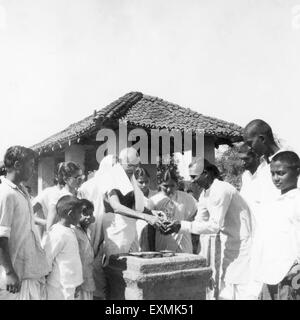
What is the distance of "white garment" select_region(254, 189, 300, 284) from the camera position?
8.30ft

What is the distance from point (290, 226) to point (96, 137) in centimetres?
869

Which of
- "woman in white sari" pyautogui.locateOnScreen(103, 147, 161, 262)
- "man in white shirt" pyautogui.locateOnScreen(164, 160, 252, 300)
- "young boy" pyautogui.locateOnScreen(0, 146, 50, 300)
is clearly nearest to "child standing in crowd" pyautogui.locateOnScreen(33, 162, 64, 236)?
"woman in white sari" pyautogui.locateOnScreen(103, 147, 161, 262)

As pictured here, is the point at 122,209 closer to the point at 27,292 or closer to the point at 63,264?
the point at 63,264

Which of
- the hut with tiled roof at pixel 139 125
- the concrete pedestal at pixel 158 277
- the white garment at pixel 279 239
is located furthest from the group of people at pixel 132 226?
the hut with tiled roof at pixel 139 125

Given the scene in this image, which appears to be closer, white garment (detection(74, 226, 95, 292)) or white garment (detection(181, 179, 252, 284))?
white garment (detection(74, 226, 95, 292))

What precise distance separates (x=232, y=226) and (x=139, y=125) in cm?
663

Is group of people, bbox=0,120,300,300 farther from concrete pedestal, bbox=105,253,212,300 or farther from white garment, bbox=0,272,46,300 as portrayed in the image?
concrete pedestal, bbox=105,253,212,300

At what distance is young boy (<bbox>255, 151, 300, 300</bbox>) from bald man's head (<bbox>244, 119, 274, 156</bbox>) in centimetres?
73

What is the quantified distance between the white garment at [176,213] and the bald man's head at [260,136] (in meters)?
1.71

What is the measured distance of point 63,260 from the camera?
3262 millimetres

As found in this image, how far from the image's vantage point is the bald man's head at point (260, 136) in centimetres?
354

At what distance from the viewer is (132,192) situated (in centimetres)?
399

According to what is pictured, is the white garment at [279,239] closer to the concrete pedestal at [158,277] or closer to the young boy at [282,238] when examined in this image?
the young boy at [282,238]

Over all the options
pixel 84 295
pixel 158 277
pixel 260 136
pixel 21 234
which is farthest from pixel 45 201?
pixel 260 136
